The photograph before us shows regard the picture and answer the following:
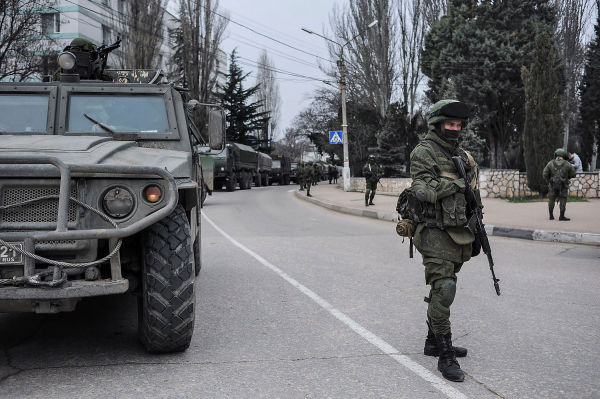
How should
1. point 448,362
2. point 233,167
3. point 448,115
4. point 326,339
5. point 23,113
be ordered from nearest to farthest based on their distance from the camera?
point 448,362 < point 448,115 < point 326,339 < point 23,113 < point 233,167

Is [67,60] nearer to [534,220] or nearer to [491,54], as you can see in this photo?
[534,220]

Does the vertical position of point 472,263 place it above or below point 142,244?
below

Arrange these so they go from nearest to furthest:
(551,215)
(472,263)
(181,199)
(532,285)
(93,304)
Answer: (181,199), (93,304), (532,285), (472,263), (551,215)

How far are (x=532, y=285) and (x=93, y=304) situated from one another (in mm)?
4682

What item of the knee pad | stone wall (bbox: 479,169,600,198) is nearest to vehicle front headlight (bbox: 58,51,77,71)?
the knee pad

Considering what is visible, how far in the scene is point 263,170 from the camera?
43.1 metres

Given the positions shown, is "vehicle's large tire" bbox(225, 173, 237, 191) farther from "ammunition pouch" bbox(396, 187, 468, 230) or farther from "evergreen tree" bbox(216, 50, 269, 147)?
"ammunition pouch" bbox(396, 187, 468, 230)

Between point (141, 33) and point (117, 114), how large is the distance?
2996cm

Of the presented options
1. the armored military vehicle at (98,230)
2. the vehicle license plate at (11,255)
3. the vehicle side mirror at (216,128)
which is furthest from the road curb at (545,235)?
the vehicle license plate at (11,255)

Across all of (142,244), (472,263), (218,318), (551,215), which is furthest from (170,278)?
(551,215)

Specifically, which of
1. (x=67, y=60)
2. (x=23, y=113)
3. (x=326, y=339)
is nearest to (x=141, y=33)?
(x=67, y=60)

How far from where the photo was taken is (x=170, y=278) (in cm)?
404

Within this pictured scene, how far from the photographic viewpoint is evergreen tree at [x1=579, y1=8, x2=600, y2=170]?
34.1 metres

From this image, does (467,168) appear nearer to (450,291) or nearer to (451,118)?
(451,118)
